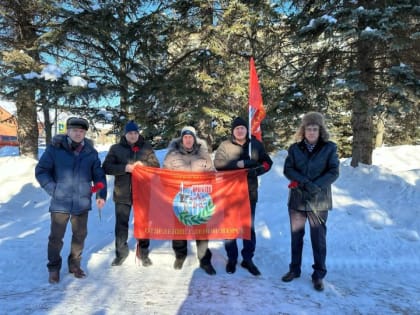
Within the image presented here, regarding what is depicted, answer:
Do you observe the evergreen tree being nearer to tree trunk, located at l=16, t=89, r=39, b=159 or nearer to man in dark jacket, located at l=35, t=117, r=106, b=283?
man in dark jacket, located at l=35, t=117, r=106, b=283

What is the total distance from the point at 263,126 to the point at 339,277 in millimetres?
8620

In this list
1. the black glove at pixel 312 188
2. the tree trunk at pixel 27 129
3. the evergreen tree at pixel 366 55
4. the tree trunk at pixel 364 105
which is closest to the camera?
the black glove at pixel 312 188

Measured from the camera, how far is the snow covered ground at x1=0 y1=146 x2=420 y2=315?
4023mm

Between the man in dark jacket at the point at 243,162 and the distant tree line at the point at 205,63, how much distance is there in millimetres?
4471

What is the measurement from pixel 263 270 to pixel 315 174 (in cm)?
168

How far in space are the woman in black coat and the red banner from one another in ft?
2.67

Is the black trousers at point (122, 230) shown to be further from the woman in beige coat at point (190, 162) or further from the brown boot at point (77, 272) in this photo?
the brown boot at point (77, 272)

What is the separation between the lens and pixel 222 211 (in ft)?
17.7

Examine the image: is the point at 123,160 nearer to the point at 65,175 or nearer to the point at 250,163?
the point at 65,175

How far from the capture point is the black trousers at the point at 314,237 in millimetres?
4613

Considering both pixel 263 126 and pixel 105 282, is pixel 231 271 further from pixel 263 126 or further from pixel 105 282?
pixel 263 126

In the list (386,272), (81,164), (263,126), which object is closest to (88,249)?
(81,164)

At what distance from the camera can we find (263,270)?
525 cm

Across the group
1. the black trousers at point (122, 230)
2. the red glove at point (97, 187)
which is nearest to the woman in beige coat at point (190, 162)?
the black trousers at point (122, 230)
